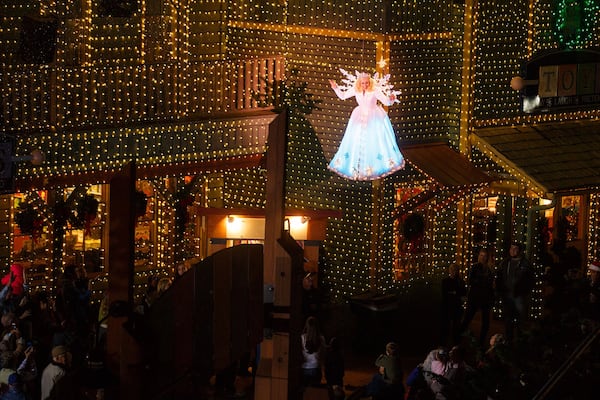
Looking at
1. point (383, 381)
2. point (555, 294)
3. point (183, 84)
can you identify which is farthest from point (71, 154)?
point (555, 294)

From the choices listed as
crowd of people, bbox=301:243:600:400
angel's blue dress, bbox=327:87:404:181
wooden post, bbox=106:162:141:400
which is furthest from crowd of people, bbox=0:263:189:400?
angel's blue dress, bbox=327:87:404:181

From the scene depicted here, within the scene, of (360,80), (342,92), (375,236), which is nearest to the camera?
(360,80)

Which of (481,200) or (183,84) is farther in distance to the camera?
(481,200)

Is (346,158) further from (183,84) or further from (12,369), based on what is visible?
→ (12,369)

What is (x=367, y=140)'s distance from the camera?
1909cm

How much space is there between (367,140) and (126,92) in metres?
4.12

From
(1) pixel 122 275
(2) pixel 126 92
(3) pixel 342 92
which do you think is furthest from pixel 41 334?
(1) pixel 122 275

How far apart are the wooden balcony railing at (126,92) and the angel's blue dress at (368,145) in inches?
58.6

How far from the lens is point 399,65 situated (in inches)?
802

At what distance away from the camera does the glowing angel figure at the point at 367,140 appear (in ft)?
62.8

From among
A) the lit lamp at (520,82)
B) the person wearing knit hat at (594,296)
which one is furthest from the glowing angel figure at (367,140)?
the person wearing knit hat at (594,296)

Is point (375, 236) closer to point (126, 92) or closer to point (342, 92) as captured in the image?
point (342, 92)

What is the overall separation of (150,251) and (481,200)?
651 centimetres

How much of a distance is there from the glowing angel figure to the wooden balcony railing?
139 centimetres
